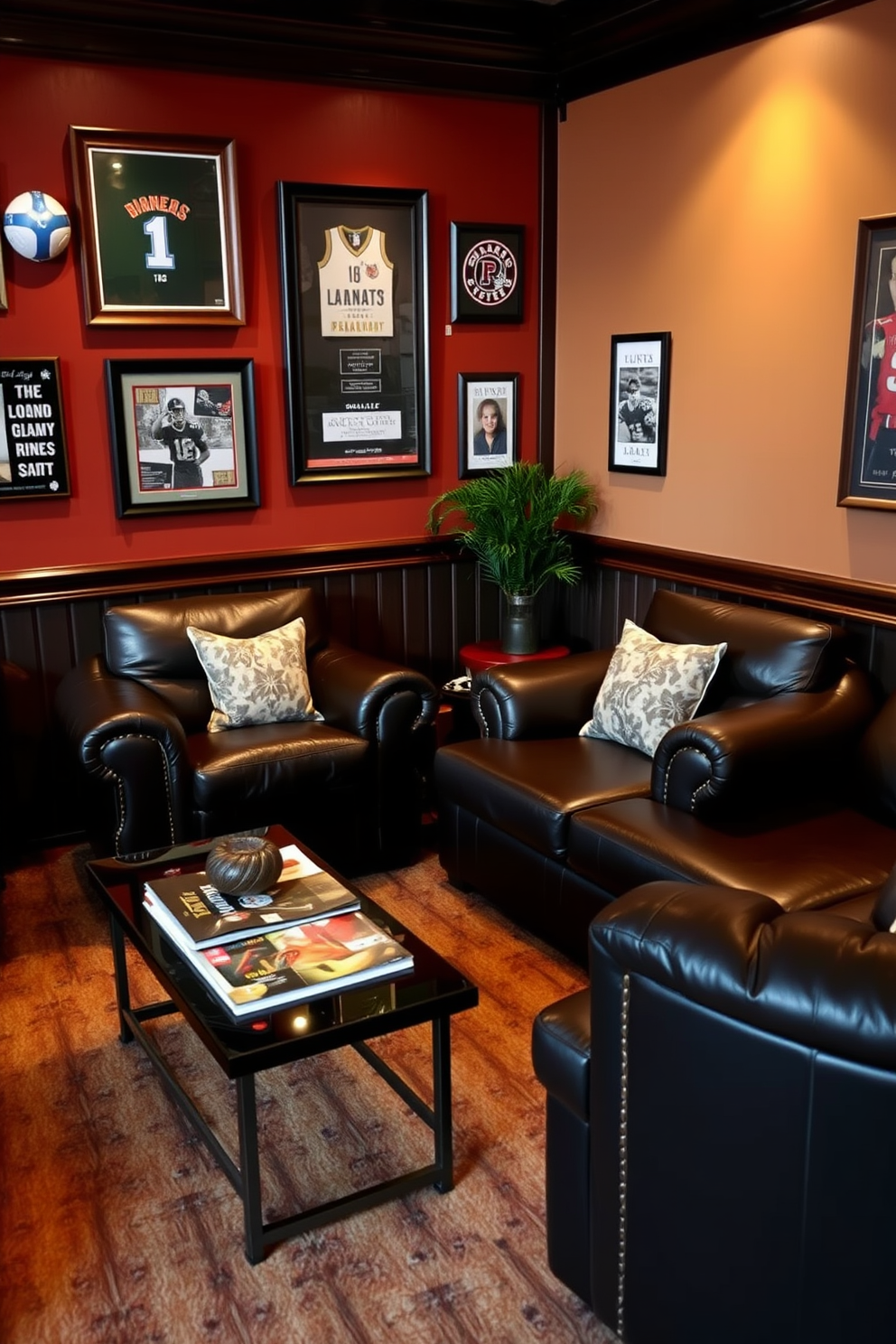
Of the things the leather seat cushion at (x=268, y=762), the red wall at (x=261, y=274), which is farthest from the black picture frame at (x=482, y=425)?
the leather seat cushion at (x=268, y=762)

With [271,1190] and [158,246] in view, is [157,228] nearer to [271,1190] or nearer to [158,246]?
[158,246]

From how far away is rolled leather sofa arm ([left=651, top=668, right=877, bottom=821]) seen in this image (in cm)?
315

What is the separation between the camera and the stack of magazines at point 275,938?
237cm

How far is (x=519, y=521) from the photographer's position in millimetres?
4695

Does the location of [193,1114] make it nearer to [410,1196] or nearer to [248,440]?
[410,1196]

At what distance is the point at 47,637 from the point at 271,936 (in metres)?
2.17

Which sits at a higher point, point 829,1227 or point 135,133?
point 135,133

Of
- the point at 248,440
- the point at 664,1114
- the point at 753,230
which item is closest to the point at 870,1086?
the point at 664,1114

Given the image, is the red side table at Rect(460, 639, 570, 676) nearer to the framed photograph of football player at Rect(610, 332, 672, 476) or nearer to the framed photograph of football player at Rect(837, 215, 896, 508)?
the framed photograph of football player at Rect(610, 332, 672, 476)

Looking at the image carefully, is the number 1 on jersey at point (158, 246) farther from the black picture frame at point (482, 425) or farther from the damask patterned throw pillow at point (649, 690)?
the damask patterned throw pillow at point (649, 690)

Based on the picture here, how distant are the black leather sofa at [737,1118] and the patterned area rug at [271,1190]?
438 millimetres

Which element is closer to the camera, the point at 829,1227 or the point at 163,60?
the point at 829,1227

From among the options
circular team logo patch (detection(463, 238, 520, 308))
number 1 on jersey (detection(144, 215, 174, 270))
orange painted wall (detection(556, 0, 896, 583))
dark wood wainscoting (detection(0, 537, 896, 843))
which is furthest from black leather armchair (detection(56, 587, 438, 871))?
circular team logo patch (detection(463, 238, 520, 308))

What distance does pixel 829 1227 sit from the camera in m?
1.56
